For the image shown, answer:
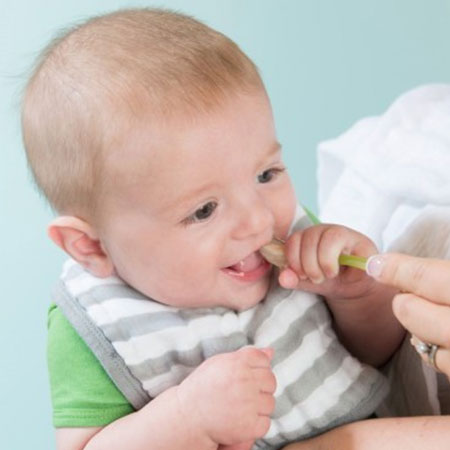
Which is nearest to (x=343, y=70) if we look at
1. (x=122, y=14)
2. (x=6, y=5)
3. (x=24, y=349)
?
(x=6, y=5)

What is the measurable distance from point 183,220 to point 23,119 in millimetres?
208

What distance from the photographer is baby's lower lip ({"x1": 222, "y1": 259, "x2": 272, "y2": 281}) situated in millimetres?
874

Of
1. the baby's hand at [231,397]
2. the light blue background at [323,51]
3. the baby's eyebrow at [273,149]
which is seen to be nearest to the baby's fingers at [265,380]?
the baby's hand at [231,397]

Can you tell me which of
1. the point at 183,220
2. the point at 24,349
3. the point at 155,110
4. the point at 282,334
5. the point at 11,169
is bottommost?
the point at 24,349

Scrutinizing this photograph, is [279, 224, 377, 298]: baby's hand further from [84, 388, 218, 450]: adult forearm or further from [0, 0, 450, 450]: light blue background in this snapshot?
[0, 0, 450, 450]: light blue background

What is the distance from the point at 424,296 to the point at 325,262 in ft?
0.56

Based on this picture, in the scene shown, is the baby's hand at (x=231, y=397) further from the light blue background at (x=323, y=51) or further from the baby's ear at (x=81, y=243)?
the light blue background at (x=323, y=51)

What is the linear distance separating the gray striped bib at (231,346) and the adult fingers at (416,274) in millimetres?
191

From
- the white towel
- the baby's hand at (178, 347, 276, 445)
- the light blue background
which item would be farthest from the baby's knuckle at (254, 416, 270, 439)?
the light blue background

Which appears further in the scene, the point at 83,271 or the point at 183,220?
A: the point at 83,271

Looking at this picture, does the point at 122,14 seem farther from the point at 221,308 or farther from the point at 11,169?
the point at 11,169

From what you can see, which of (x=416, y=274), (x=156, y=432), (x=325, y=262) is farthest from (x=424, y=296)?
(x=156, y=432)

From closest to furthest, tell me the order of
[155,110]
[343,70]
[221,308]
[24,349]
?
[155,110] < [221,308] < [24,349] < [343,70]

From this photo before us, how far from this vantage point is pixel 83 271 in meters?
0.96
